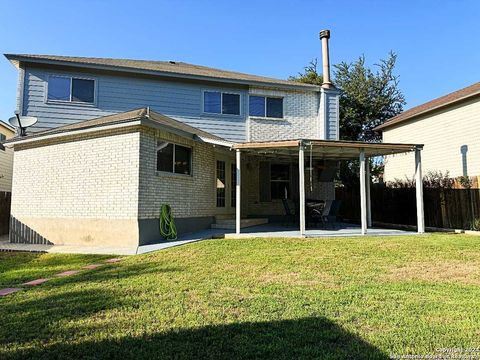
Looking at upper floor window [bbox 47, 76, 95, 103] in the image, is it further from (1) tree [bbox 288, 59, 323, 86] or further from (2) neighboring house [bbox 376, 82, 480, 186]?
(1) tree [bbox 288, 59, 323, 86]

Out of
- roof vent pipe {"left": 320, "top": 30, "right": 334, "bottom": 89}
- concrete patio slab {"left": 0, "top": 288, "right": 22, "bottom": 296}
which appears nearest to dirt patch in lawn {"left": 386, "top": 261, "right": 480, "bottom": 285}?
concrete patio slab {"left": 0, "top": 288, "right": 22, "bottom": 296}

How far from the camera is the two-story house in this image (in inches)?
368

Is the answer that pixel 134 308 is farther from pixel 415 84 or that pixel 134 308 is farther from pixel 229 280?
pixel 415 84

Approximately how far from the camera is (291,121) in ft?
49.1

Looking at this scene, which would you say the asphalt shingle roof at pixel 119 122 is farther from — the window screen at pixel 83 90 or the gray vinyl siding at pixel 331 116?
the gray vinyl siding at pixel 331 116

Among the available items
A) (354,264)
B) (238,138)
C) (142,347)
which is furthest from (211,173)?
(142,347)

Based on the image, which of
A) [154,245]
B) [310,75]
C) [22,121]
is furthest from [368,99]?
[22,121]

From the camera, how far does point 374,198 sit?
651 inches

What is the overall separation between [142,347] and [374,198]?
1529cm

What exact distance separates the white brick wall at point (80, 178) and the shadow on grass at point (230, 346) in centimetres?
612

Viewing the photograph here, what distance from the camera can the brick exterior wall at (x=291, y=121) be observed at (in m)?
14.6

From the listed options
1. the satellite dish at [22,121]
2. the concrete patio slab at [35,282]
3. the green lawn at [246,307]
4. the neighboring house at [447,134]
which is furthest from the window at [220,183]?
the neighboring house at [447,134]

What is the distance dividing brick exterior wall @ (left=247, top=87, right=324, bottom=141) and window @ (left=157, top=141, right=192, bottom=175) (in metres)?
3.95

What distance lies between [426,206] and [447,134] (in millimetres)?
3969
